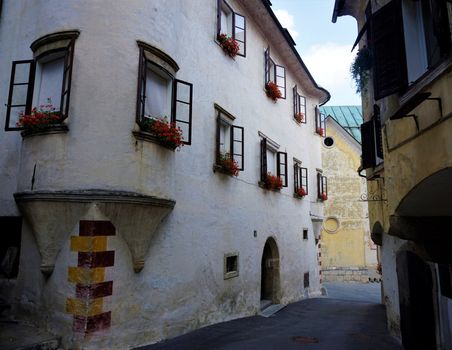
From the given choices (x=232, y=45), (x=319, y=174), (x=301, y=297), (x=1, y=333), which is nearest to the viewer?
(x=1, y=333)

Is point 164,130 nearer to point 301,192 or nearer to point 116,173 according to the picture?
point 116,173

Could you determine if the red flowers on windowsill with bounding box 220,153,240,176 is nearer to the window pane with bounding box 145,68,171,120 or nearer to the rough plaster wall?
the window pane with bounding box 145,68,171,120

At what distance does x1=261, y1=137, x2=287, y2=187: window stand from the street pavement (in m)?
4.59

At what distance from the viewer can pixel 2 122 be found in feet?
27.4

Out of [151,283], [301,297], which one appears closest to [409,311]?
[151,283]

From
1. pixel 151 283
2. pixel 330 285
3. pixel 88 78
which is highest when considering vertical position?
pixel 88 78

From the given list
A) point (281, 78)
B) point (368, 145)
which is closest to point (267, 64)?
point (281, 78)

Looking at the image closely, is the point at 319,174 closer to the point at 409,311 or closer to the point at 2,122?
the point at 409,311

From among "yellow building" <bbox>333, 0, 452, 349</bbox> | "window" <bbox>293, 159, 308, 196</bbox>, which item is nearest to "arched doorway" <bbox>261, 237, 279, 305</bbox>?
"window" <bbox>293, 159, 308, 196</bbox>

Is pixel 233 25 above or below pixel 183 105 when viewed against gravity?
above

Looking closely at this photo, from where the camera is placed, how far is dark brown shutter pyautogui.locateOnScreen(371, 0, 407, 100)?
17.8 ft

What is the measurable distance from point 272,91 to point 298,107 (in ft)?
13.4

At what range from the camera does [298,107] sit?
60.5 feet

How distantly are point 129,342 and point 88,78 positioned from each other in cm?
470
